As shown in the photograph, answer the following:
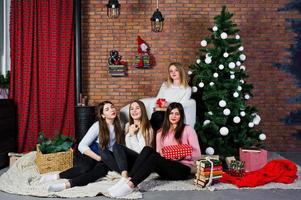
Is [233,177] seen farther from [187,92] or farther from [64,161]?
[64,161]

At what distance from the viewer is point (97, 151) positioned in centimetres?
348

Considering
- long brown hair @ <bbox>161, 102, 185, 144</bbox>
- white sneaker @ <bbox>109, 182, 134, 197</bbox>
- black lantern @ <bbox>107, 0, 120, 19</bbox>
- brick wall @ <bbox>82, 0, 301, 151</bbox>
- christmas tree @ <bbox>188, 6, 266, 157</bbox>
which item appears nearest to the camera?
white sneaker @ <bbox>109, 182, 134, 197</bbox>

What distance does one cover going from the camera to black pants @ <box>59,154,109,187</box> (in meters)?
3.05

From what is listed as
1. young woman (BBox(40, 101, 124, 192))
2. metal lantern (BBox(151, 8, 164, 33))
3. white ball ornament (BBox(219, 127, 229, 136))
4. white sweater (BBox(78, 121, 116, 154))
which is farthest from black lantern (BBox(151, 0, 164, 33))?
white sweater (BBox(78, 121, 116, 154))

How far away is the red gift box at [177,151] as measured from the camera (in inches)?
127

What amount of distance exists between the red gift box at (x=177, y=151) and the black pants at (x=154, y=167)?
9 centimetres

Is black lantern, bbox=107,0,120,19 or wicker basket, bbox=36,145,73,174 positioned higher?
black lantern, bbox=107,0,120,19

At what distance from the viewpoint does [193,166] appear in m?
3.31

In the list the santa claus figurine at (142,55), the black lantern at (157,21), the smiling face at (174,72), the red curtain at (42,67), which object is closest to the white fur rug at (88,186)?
the smiling face at (174,72)

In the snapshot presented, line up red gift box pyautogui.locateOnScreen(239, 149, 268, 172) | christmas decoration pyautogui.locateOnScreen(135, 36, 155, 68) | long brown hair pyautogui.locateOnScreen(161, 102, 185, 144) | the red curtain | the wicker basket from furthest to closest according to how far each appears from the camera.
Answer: christmas decoration pyautogui.locateOnScreen(135, 36, 155, 68) → the red curtain → red gift box pyautogui.locateOnScreen(239, 149, 268, 172) → the wicker basket → long brown hair pyautogui.locateOnScreen(161, 102, 185, 144)

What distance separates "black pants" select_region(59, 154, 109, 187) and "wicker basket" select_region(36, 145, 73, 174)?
450 mm

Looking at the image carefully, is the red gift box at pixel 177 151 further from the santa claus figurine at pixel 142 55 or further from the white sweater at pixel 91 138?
the santa claus figurine at pixel 142 55

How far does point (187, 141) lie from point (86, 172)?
40.8 inches

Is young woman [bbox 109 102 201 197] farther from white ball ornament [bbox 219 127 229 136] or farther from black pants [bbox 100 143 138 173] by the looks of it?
white ball ornament [bbox 219 127 229 136]
